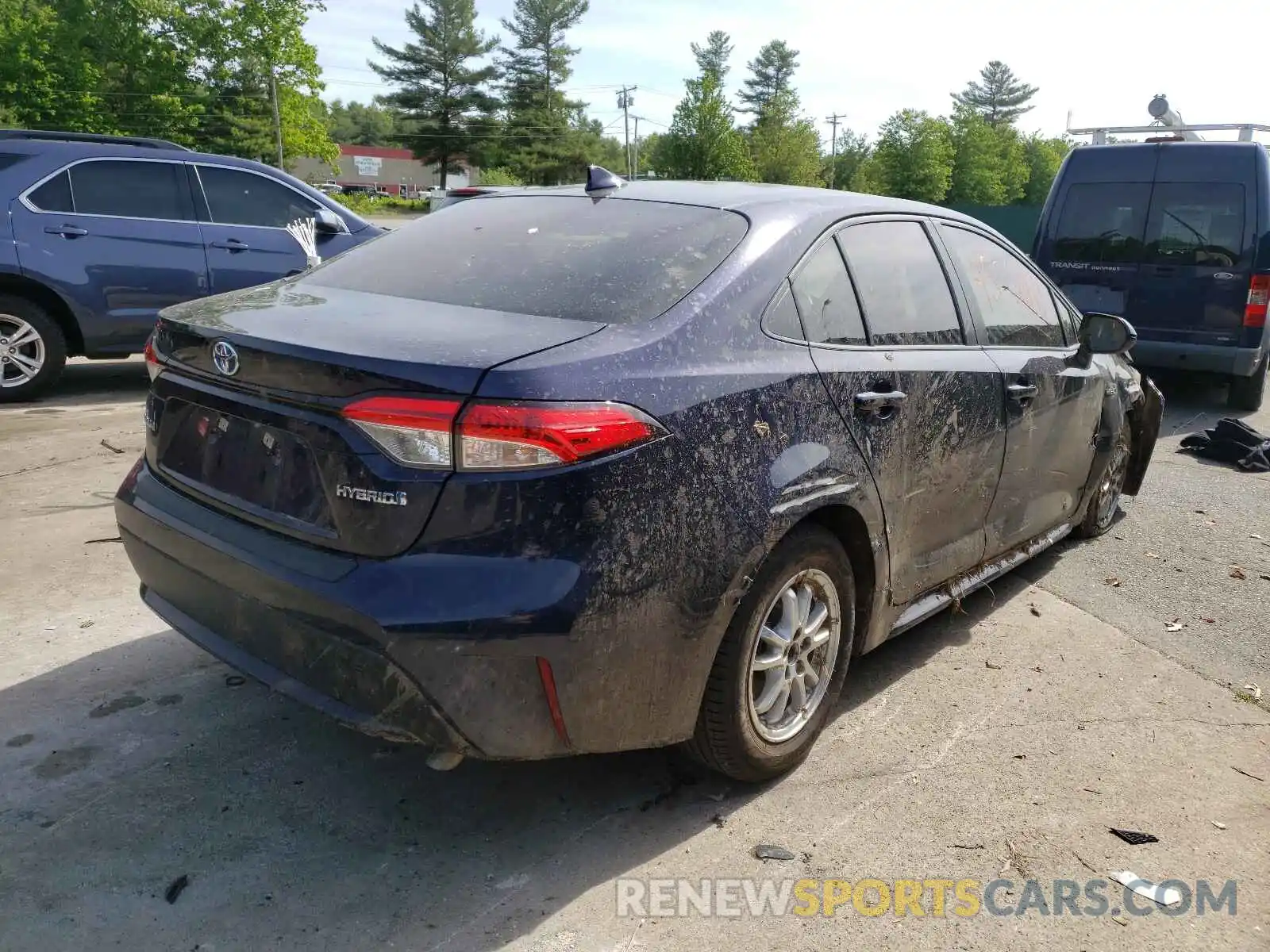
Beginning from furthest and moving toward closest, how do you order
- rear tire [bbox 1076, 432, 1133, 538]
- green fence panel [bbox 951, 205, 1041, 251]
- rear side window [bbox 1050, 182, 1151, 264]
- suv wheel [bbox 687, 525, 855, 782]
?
green fence panel [bbox 951, 205, 1041, 251], rear side window [bbox 1050, 182, 1151, 264], rear tire [bbox 1076, 432, 1133, 538], suv wheel [bbox 687, 525, 855, 782]

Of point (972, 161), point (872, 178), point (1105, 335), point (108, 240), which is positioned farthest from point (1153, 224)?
point (972, 161)

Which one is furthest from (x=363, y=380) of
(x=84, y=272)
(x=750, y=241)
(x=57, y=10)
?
(x=57, y=10)

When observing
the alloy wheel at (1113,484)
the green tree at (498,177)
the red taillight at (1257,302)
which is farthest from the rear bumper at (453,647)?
the green tree at (498,177)

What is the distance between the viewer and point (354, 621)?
2.26 metres

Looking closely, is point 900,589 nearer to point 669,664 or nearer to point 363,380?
point 669,664

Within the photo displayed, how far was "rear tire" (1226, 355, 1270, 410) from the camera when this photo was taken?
9.36 metres

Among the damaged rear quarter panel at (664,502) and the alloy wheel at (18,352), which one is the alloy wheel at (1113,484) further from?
the alloy wheel at (18,352)

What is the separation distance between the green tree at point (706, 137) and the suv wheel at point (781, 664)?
60.3 m

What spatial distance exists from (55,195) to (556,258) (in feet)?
20.3

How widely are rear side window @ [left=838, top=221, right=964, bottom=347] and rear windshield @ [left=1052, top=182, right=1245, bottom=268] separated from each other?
6.57m

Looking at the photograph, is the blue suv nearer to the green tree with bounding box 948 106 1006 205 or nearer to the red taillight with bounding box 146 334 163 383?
the red taillight with bounding box 146 334 163 383

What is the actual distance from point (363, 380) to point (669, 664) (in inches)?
38.6

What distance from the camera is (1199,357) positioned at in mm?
8969

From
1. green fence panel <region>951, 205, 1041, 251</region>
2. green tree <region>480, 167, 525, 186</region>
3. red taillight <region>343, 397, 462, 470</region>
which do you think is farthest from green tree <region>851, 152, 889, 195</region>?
red taillight <region>343, 397, 462, 470</region>
